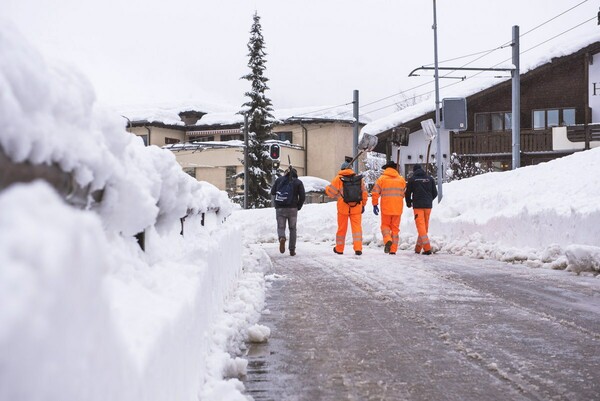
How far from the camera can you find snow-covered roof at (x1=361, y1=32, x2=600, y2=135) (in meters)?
33.9

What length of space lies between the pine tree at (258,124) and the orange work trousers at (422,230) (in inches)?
1158

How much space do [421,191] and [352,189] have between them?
4.98 feet

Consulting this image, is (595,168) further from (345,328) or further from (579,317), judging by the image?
(345,328)

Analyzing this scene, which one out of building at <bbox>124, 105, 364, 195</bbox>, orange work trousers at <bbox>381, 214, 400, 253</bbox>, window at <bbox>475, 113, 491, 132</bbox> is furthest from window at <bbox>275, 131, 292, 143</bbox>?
orange work trousers at <bbox>381, 214, 400, 253</bbox>

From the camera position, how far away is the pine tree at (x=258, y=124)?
44.9m

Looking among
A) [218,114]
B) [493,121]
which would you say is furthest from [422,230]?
[218,114]

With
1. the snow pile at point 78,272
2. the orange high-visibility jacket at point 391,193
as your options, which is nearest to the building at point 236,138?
the orange high-visibility jacket at point 391,193

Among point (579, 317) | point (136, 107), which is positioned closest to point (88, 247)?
point (579, 317)

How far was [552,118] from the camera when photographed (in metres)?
35.8

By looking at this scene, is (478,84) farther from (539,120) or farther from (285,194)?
(285,194)

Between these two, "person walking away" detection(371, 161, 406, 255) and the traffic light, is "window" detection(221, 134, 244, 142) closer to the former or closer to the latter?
the traffic light

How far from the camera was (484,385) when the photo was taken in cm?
395

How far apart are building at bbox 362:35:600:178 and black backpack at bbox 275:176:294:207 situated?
19317 millimetres

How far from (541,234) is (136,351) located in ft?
40.8
